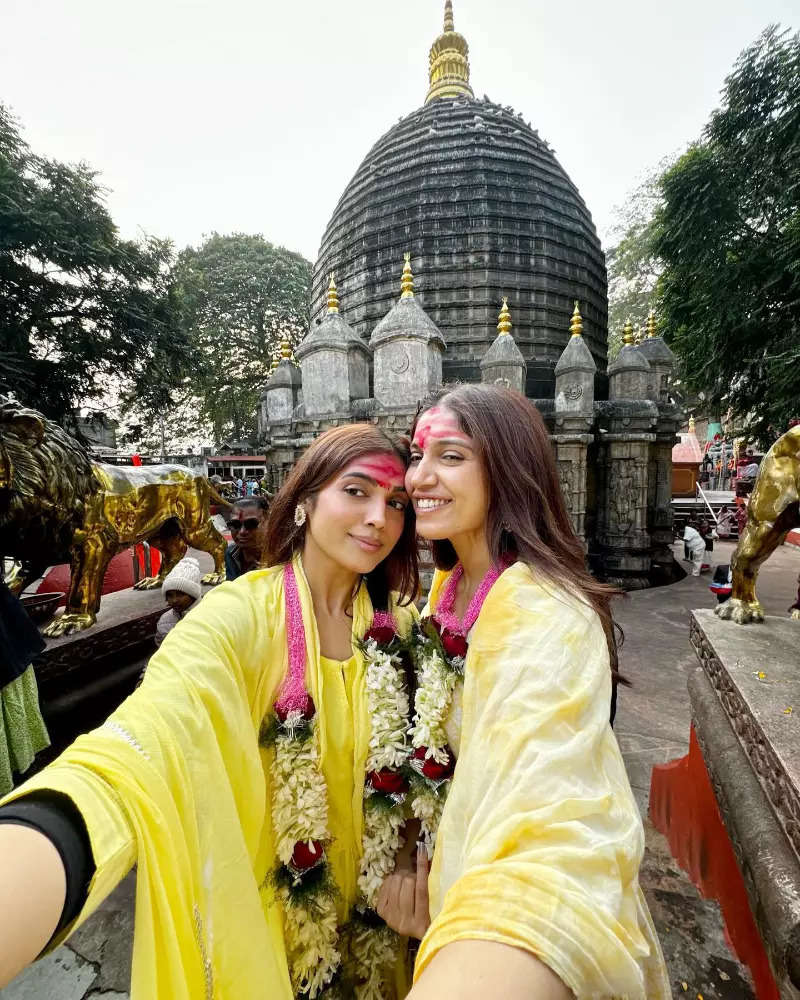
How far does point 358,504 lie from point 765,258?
→ 478 inches

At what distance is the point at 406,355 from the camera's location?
7211 mm

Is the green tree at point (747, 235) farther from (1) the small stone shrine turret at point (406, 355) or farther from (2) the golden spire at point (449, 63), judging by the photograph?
(2) the golden spire at point (449, 63)

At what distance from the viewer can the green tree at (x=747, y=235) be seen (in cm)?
895

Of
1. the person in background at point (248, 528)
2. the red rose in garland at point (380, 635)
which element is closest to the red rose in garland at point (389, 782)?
the red rose in garland at point (380, 635)

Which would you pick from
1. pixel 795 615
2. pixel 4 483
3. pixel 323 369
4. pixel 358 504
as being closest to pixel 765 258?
pixel 323 369

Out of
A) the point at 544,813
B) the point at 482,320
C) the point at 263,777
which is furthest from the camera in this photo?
the point at 482,320

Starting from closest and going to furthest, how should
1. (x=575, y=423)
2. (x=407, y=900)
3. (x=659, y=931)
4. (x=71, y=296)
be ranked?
(x=407, y=900) → (x=659, y=931) → (x=575, y=423) → (x=71, y=296)

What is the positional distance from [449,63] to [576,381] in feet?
40.4

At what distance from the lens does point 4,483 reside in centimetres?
266

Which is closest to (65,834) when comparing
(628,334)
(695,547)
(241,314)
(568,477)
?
(568,477)

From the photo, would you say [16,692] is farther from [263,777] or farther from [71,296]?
[71,296]

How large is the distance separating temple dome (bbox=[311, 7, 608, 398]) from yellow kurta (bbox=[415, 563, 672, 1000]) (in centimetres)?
864

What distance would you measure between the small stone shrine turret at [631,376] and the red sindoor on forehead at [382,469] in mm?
8207

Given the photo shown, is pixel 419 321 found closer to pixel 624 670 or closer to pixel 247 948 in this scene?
pixel 624 670
